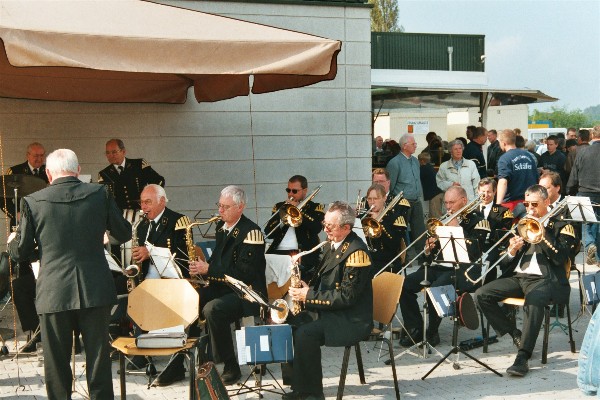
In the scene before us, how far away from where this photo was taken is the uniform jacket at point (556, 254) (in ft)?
20.9

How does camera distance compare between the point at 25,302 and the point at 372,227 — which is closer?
the point at 25,302

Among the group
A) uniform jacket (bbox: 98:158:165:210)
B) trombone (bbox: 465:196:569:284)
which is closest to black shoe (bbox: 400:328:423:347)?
trombone (bbox: 465:196:569:284)

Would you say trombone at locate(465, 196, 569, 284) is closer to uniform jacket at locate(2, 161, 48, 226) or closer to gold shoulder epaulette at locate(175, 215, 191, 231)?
gold shoulder epaulette at locate(175, 215, 191, 231)

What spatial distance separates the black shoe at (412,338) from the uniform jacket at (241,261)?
61.5 inches

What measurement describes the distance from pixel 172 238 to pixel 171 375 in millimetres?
1156

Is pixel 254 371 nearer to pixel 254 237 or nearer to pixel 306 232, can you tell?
pixel 254 237

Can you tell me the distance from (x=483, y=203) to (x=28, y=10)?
4.39 m

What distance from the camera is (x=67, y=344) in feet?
15.8

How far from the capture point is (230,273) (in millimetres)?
5930

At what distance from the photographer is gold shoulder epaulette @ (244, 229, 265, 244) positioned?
5973 mm

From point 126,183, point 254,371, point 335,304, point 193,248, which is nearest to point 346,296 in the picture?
point 335,304

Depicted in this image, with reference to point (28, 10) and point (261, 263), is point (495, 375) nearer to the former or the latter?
point (261, 263)

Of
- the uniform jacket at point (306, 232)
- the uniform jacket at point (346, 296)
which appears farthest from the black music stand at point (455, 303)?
the uniform jacket at point (306, 232)

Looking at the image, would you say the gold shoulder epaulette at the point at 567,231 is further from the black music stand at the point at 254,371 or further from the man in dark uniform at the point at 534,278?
the black music stand at the point at 254,371
